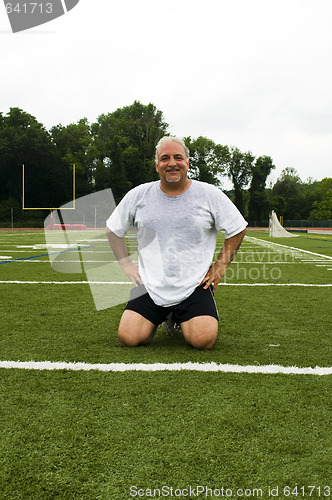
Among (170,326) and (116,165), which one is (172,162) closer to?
(170,326)

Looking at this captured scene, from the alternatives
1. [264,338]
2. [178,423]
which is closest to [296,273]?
[264,338]

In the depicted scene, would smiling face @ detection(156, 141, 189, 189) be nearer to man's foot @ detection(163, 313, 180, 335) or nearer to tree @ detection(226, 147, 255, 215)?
man's foot @ detection(163, 313, 180, 335)

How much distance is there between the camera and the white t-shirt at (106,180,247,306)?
3.37 meters

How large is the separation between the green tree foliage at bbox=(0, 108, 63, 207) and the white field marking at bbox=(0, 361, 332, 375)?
132ft

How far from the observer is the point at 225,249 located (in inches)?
136

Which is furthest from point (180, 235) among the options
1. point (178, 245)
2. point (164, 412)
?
point (164, 412)

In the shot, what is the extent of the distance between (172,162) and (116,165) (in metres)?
59.0

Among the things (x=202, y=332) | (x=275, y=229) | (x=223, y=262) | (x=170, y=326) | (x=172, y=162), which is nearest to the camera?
(x=202, y=332)

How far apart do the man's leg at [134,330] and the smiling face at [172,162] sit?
1.04 m

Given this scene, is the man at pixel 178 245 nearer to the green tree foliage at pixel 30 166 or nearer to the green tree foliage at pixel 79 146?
the green tree foliage at pixel 30 166

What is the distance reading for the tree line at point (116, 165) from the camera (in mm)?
44188

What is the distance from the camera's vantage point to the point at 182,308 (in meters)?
3.37

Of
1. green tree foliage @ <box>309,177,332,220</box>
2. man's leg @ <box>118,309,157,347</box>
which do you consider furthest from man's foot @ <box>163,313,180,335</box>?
green tree foliage @ <box>309,177,332,220</box>

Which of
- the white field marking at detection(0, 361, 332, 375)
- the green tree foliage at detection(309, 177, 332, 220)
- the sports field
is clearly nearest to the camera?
the sports field
